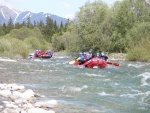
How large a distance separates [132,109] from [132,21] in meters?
44.0

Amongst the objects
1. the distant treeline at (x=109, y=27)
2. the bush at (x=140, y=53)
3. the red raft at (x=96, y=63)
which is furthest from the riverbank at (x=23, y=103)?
the distant treeline at (x=109, y=27)

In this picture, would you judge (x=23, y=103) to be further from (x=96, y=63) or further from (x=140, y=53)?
(x=140, y=53)

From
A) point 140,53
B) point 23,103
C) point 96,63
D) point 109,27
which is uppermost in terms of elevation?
point 109,27

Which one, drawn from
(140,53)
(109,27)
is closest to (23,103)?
(140,53)

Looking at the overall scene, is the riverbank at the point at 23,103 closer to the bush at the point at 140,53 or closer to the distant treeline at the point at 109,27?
the bush at the point at 140,53

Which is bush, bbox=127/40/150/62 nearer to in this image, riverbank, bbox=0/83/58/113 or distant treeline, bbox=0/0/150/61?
distant treeline, bbox=0/0/150/61

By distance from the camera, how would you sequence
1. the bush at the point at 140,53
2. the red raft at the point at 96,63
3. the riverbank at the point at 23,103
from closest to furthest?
1. the riverbank at the point at 23,103
2. the red raft at the point at 96,63
3. the bush at the point at 140,53

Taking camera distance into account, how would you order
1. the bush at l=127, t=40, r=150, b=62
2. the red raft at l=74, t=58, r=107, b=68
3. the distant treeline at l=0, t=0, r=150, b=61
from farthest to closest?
1. the distant treeline at l=0, t=0, r=150, b=61
2. the bush at l=127, t=40, r=150, b=62
3. the red raft at l=74, t=58, r=107, b=68

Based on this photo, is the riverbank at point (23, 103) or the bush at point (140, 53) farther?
the bush at point (140, 53)

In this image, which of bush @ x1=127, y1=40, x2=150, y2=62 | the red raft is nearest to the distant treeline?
bush @ x1=127, y1=40, x2=150, y2=62

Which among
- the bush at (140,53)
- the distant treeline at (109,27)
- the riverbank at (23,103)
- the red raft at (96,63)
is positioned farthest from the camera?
the distant treeline at (109,27)

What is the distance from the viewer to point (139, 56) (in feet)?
121

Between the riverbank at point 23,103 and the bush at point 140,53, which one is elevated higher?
the bush at point 140,53

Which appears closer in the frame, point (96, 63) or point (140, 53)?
point (96, 63)
